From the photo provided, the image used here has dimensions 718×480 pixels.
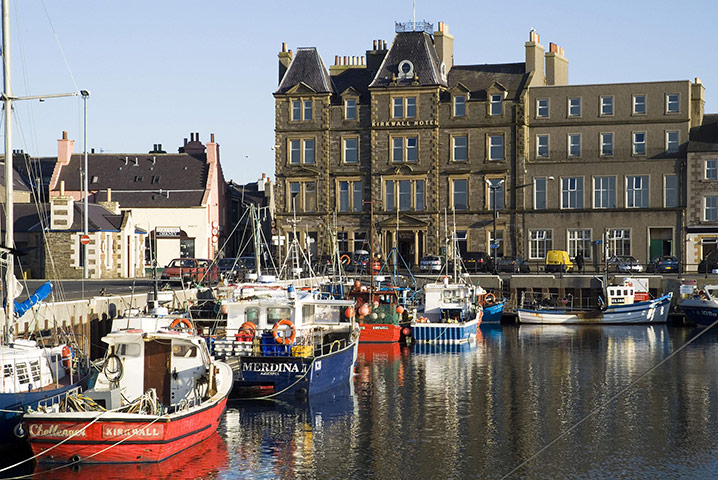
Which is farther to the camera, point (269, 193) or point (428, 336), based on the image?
point (269, 193)

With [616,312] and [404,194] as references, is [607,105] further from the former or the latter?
[616,312]

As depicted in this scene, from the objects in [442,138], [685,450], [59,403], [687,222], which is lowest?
[685,450]

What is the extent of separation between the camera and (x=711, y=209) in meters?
76.9

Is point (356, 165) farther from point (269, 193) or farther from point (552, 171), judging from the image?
point (269, 193)

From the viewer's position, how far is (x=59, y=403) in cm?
2541

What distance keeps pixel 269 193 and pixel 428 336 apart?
210ft

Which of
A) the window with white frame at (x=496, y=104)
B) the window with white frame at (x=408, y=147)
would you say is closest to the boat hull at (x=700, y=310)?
the window with white frame at (x=496, y=104)

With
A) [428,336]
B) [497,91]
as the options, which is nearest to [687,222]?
[497,91]

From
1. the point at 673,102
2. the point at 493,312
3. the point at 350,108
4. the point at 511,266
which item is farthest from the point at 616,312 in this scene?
the point at 350,108

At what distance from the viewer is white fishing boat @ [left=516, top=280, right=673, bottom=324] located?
63.1 meters

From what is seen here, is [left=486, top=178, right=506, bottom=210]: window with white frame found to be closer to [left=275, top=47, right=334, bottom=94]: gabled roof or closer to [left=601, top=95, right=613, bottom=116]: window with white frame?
[left=601, top=95, right=613, bottom=116]: window with white frame

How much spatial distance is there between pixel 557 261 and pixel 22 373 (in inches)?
2101

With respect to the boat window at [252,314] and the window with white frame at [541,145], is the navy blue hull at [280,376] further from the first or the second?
the window with white frame at [541,145]

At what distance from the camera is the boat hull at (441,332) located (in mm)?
51656
